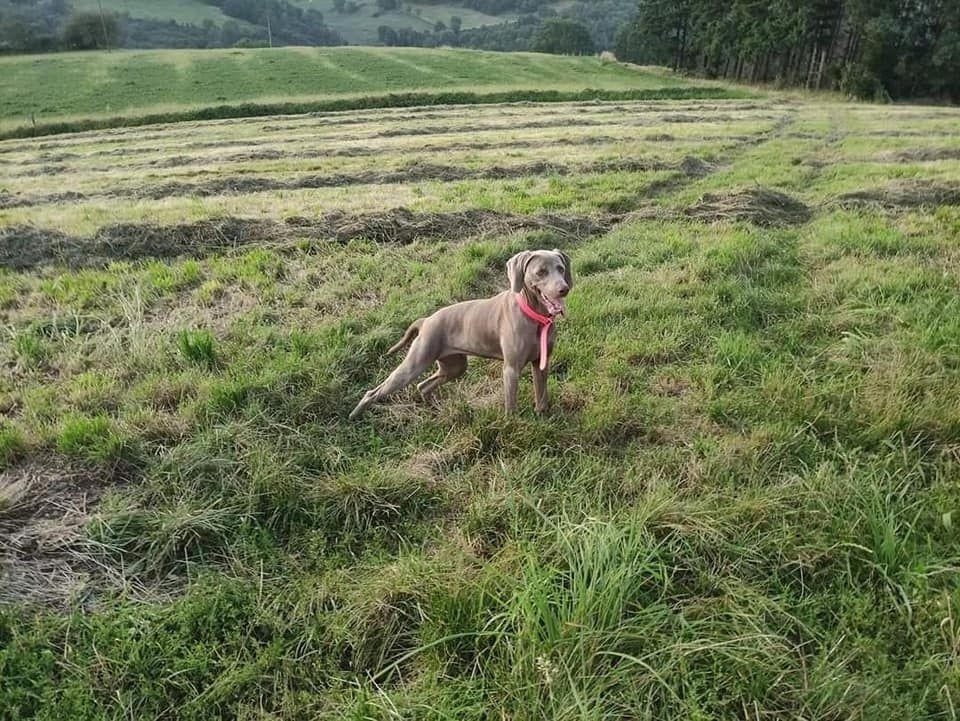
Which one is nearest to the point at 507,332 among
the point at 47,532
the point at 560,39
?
the point at 47,532

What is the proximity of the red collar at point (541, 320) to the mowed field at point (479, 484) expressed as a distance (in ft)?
1.60

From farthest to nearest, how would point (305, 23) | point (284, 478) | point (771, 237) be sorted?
1. point (305, 23)
2. point (771, 237)
3. point (284, 478)

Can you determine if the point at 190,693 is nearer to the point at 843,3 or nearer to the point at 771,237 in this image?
the point at 771,237

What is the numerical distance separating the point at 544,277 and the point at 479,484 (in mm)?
1414

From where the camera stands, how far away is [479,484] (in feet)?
13.0

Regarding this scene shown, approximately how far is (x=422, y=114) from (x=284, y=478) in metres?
30.9

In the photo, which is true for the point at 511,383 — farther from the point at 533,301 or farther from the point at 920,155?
the point at 920,155

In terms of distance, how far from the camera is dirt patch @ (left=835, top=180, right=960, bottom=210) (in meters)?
10.3

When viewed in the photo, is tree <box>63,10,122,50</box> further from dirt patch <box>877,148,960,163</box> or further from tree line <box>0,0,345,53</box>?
dirt patch <box>877,148,960,163</box>

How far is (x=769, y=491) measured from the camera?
3684mm

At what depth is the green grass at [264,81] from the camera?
37938 millimetres

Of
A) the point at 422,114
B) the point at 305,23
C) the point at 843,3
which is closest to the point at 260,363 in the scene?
the point at 422,114

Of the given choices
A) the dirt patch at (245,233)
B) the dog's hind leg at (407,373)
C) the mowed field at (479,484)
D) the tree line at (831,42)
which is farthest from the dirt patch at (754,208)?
the tree line at (831,42)

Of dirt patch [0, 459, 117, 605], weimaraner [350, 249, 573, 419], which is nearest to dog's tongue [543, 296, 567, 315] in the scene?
weimaraner [350, 249, 573, 419]
